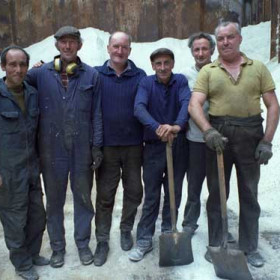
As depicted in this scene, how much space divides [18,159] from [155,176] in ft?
3.91

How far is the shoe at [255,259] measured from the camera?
10.8 ft

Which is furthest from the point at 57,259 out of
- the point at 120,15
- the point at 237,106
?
the point at 120,15

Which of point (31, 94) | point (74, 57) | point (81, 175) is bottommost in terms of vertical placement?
point (81, 175)

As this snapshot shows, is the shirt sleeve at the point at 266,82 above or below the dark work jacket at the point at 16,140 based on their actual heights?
above

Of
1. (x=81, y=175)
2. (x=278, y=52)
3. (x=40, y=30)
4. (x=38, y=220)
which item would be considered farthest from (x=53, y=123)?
(x=40, y=30)

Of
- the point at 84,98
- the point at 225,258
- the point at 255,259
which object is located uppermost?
the point at 84,98

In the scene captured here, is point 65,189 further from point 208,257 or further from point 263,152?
point 263,152

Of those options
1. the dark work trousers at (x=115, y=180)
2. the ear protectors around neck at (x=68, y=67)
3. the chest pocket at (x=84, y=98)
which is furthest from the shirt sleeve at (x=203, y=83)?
the ear protectors around neck at (x=68, y=67)

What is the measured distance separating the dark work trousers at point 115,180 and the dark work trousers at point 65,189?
151 millimetres

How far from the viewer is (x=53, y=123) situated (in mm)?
3158

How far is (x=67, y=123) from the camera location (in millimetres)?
3166

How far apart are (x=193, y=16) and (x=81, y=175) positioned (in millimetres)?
5776

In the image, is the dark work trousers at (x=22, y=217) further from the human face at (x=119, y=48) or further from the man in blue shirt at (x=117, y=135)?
the human face at (x=119, y=48)

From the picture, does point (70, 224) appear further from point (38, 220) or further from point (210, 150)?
point (210, 150)
